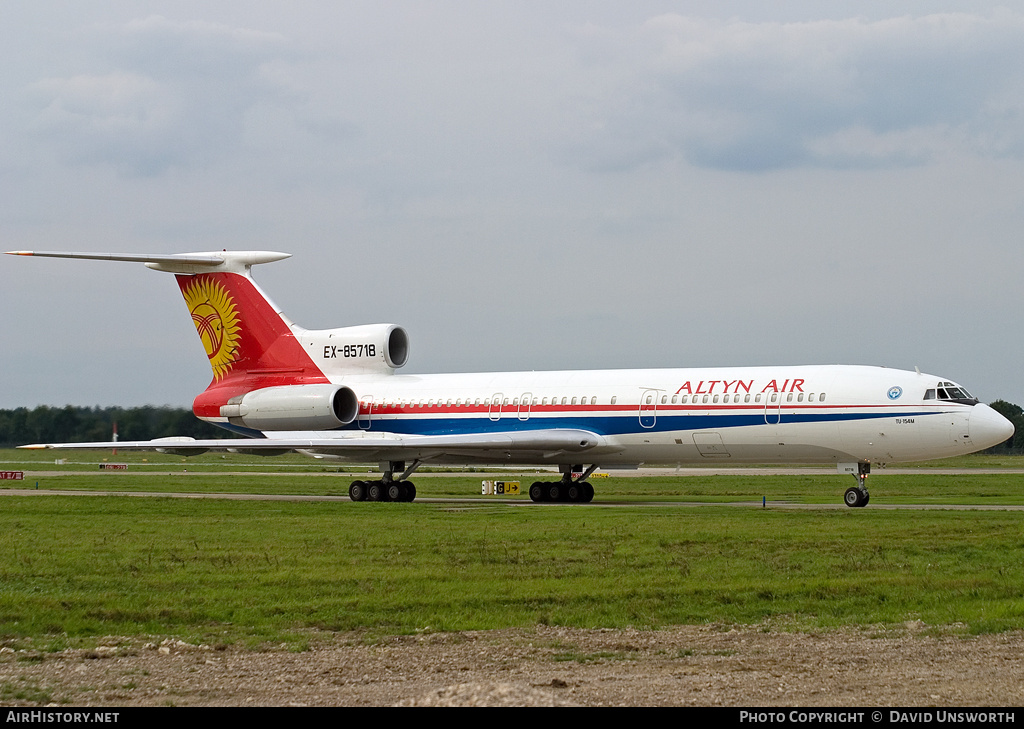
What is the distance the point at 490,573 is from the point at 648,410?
17.9m

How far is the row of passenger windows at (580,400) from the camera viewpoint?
3086 cm

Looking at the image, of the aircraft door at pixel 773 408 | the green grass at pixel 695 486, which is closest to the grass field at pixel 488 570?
the aircraft door at pixel 773 408

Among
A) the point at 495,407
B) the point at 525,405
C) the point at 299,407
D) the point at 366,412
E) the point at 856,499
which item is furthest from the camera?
the point at 366,412

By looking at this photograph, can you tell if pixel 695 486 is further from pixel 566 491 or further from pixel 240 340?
pixel 240 340

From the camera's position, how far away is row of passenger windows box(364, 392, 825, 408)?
30859mm

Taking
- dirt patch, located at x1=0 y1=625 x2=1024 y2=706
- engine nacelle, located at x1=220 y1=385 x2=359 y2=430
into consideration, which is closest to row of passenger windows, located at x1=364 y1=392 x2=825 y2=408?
engine nacelle, located at x1=220 y1=385 x2=359 y2=430

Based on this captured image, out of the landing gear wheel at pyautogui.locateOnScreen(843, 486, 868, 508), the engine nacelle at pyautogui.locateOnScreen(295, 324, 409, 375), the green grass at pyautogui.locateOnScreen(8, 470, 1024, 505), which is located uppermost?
the engine nacelle at pyautogui.locateOnScreen(295, 324, 409, 375)

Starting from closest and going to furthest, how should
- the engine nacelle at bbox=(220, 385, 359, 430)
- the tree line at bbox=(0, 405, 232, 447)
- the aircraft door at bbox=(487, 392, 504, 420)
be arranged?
the aircraft door at bbox=(487, 392, 504, 420), the engine nacelle at bbox=(220, 385, 359, 430), the tree line at bbox=(0, 405, 232, 447)

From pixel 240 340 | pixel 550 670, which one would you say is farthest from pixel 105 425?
pixel 550 670

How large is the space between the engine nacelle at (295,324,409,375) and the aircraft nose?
726 inches

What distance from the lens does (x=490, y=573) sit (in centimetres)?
1544

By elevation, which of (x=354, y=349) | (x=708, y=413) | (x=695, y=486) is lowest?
(x=695, y=486)

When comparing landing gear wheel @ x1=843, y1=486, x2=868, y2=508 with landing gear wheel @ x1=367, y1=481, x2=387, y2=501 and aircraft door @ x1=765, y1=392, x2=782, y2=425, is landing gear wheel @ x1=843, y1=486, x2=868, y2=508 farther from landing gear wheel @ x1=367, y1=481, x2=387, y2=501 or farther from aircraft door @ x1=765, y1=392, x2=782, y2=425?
landing gear wheel @ x1=367, y1=481, x2=387, y2=501

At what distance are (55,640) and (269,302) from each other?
30.1 meters
